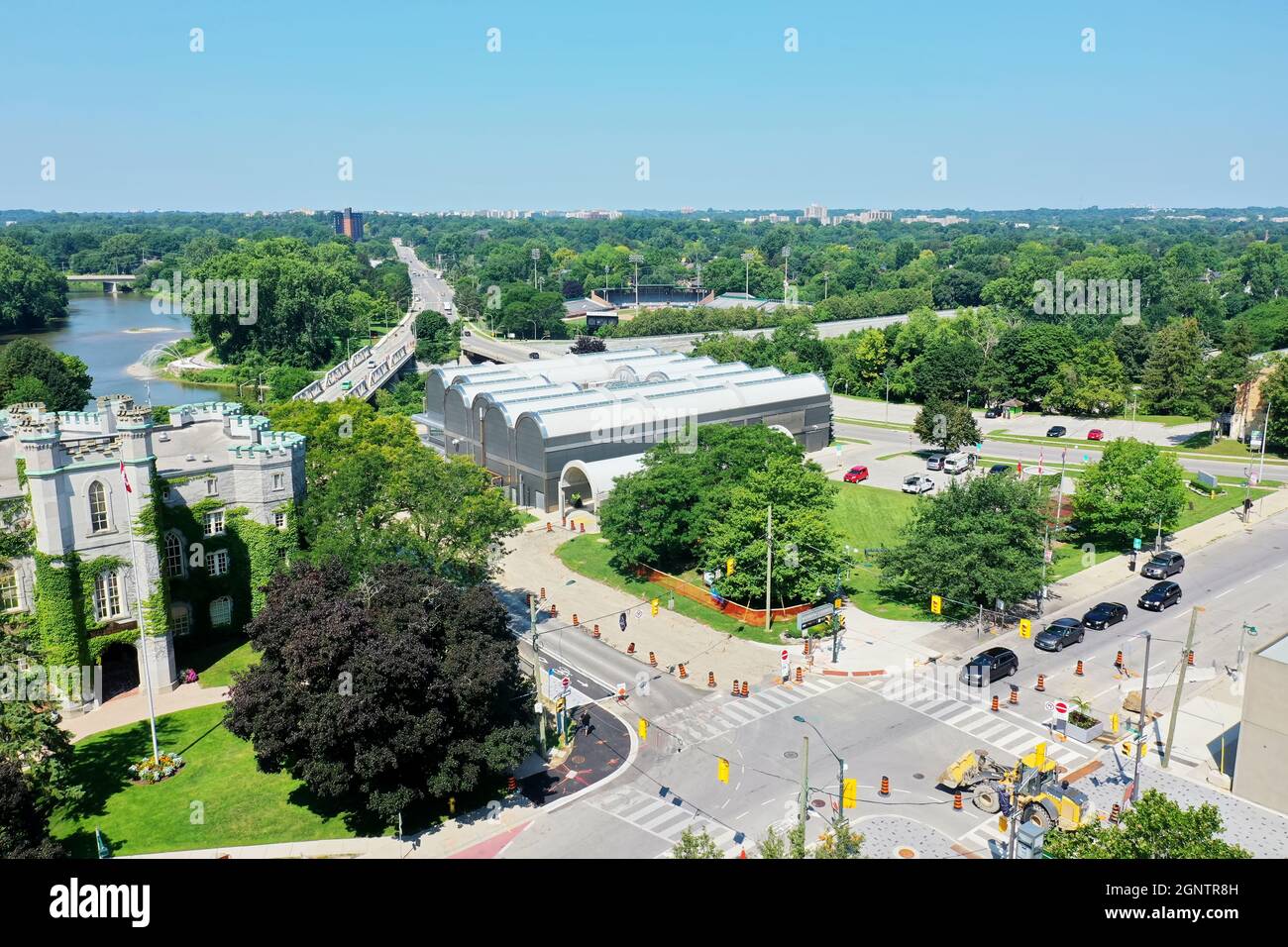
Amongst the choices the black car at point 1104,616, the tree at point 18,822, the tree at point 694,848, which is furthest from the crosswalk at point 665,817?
the black car at point 1104,616

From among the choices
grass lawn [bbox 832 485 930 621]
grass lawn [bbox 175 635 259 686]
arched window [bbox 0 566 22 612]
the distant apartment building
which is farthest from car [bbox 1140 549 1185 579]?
arched window [bbox 0 566 22 612]

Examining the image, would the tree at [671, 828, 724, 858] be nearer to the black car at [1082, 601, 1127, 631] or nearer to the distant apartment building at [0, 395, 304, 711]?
the distant apartment building at [0, 395, 304, 711]

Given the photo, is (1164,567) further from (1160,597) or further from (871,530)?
(871,530)

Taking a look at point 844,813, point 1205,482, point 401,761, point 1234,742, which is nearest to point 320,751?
point 401,761

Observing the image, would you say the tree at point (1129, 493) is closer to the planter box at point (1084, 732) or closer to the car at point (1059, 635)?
the car at point (1059, 635)

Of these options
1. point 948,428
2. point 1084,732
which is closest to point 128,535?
point 1084,732
